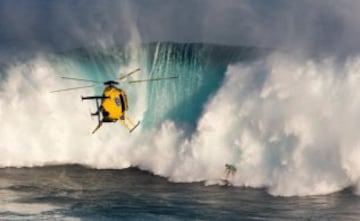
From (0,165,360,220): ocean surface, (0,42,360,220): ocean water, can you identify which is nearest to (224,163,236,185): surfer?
(0,42,360,220): ocean water

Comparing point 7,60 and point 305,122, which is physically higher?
point 7,60

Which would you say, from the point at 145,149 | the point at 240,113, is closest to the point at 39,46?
the point at 145,149

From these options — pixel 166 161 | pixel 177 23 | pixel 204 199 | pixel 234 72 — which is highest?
pixel 177 23

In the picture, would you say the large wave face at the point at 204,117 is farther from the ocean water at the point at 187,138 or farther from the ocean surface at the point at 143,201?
the ocean surface at the point at 143,201

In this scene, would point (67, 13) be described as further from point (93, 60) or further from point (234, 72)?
point (234, 72)

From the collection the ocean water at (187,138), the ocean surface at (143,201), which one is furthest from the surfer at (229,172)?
the ocean surface at (143,201)
